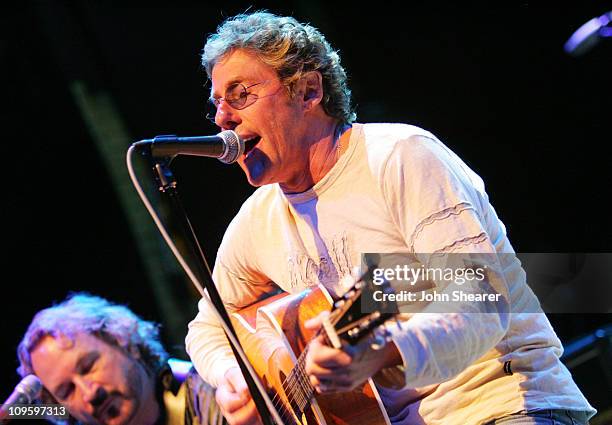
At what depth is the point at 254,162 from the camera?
8.34 ft

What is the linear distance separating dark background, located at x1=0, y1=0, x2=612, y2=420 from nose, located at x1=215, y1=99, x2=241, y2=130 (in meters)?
2.03

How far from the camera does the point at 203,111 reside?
4.72 m

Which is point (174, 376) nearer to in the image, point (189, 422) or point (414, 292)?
point (189, 422)

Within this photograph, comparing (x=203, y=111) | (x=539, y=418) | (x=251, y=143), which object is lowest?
(x=539, y=418)

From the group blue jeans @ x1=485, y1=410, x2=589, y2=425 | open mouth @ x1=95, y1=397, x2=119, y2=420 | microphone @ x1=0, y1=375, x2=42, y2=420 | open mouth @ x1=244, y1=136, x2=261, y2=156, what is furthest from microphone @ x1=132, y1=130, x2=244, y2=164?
microphone @ x1=0, y1=375, x2=42, y2=420

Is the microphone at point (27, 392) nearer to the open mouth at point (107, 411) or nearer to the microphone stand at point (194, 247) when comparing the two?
the open mouth at point (107, 411)

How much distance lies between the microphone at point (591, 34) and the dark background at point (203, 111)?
36.2 inches

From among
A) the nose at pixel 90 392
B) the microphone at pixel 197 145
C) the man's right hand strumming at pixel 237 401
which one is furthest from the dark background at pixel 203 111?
the microphone at pixel 197 145

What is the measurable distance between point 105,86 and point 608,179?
10.8ft

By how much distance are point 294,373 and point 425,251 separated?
0.59 m

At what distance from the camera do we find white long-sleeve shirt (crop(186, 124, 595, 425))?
183 centimetres

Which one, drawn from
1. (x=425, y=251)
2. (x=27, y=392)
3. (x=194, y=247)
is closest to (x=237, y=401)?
(x=194, y=247)

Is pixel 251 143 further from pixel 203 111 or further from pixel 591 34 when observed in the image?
pixel 203 111

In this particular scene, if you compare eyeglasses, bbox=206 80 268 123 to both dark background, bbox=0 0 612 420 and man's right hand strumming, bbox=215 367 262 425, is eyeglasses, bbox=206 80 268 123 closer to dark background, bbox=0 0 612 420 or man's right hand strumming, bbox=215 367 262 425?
man's right hand strumming, bbox=215 367 262 425
